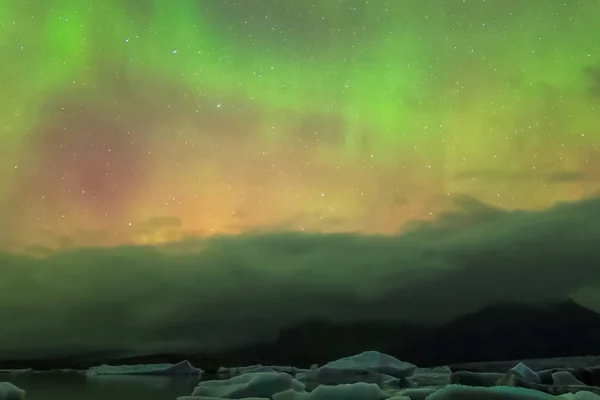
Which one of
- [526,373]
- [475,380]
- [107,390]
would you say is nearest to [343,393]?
[526,373]

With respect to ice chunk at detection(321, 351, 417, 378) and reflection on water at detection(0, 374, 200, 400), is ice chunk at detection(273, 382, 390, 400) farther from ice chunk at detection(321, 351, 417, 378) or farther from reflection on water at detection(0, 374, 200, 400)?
ice chunk at detection(321, 351, 417, 378)

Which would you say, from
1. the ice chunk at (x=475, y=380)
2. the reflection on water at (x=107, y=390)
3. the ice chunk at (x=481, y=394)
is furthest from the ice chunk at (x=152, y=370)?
the ice chunk at (x=481, y=394)

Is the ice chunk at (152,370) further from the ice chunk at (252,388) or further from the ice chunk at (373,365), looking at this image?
the ice chunk at (252,388)

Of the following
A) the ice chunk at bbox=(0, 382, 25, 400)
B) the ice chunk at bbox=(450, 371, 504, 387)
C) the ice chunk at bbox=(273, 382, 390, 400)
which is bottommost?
the ice chunk at bbox=(450, 371, 504, 387)

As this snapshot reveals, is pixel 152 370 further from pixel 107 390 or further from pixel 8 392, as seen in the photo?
pixel 8 392

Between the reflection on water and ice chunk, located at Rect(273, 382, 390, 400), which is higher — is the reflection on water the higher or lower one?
the lower one

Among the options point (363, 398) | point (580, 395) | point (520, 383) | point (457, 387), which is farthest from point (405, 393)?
point (457, 387)

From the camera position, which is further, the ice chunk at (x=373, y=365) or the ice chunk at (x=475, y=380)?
the ice chunk at (x=373, y=365)

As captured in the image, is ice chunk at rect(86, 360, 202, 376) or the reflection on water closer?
the reflection on water

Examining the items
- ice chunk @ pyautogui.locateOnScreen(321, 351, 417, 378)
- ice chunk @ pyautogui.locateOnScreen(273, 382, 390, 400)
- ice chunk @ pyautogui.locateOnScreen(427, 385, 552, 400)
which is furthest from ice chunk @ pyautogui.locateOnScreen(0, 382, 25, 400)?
ice chunk @ pyautogui.locateOnScreen(321, 351, 417, 378)

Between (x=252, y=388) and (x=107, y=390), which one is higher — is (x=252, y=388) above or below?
above

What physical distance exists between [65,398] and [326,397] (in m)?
7.25

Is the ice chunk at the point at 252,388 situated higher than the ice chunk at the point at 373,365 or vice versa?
the ice chunk at the point at 252,388

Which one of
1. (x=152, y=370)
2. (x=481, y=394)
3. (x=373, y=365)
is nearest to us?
(x=481, y=394)
